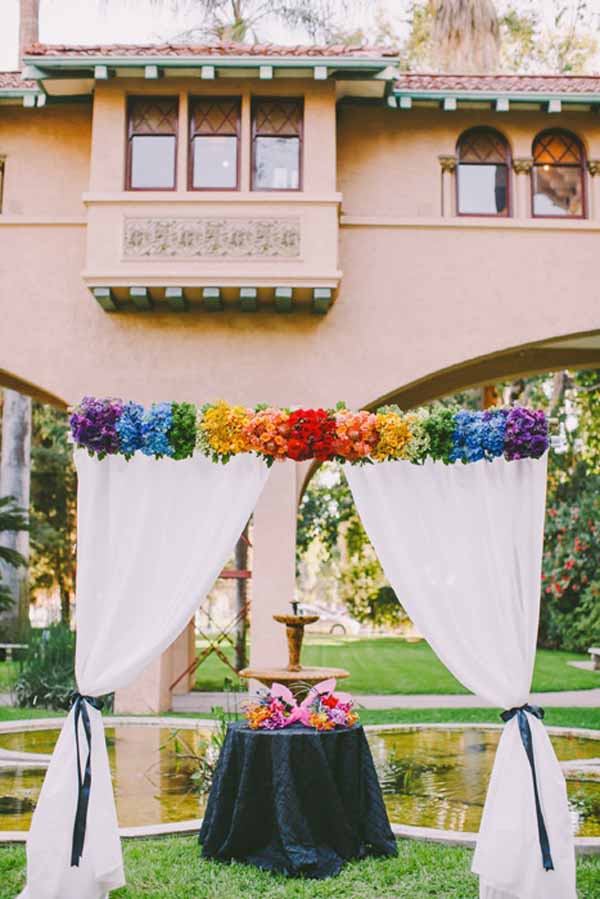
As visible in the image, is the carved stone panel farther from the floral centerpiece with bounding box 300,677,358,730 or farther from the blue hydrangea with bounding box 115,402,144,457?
the floral centerpiece with bounding box 300,677,358,730

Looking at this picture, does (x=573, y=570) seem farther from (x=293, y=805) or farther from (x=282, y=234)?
(x=293, y=805)

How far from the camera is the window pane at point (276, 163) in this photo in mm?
13562

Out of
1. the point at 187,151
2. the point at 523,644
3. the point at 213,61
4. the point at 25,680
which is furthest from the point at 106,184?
the point at 523,644

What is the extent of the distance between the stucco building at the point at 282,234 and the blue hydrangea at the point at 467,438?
6.72 metres

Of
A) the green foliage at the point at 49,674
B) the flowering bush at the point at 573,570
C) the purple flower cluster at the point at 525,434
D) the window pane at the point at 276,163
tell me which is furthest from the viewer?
the flowering bush at the point at 573,570

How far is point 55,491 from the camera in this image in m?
30.3

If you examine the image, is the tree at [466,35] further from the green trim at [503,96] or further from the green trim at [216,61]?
the green trim at [216,61]

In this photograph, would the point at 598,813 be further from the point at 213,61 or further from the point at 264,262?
the point at 213,61

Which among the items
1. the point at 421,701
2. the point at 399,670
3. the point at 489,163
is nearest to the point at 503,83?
the point at 489,163

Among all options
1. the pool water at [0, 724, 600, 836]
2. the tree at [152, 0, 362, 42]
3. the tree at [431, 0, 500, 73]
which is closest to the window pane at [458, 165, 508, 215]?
the tree at [431, 0, 500, 73]

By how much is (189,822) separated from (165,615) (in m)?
2.16

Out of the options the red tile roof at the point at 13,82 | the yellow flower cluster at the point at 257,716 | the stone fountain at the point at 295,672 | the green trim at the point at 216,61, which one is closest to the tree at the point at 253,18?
the red tile roof at the point at 13,82

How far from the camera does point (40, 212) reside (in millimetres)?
14141

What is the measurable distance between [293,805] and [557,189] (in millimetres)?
10499
